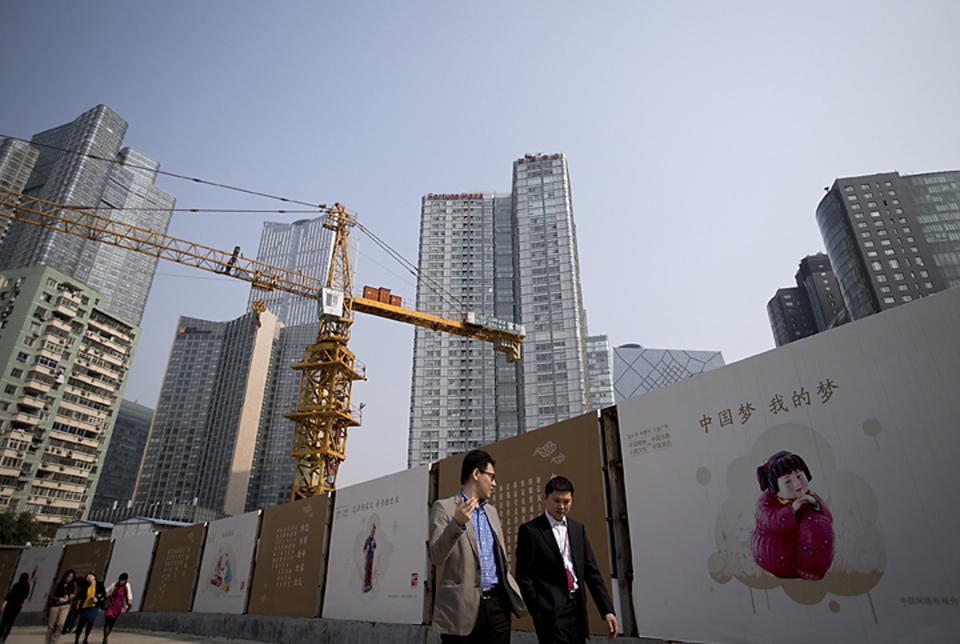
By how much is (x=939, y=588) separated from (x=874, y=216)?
8799cm

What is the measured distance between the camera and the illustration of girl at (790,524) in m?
4.12

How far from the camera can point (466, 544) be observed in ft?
9.89

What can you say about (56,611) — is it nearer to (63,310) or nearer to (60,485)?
(60,485)

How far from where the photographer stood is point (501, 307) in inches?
2744

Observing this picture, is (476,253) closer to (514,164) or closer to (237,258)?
(514,164)

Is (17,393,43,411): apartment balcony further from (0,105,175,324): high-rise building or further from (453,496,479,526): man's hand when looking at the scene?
(453,496,479,526): man's hand

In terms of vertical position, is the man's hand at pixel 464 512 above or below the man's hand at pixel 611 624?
above

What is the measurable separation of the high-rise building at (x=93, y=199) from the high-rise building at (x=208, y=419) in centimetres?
1962

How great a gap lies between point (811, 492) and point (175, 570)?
16211 mm

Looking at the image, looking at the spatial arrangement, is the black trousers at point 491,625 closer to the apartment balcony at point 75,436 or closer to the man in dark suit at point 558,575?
the man in dark suit at point 558,575

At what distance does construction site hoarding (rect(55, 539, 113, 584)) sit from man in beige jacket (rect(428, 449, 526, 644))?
1907 cm

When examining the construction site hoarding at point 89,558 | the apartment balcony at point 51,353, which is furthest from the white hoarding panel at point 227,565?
the apartment balcony at point 51,353

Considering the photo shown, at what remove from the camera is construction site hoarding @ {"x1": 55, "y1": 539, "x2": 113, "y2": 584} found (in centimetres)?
1683

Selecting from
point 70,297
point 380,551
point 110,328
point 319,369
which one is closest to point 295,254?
point 110,328
